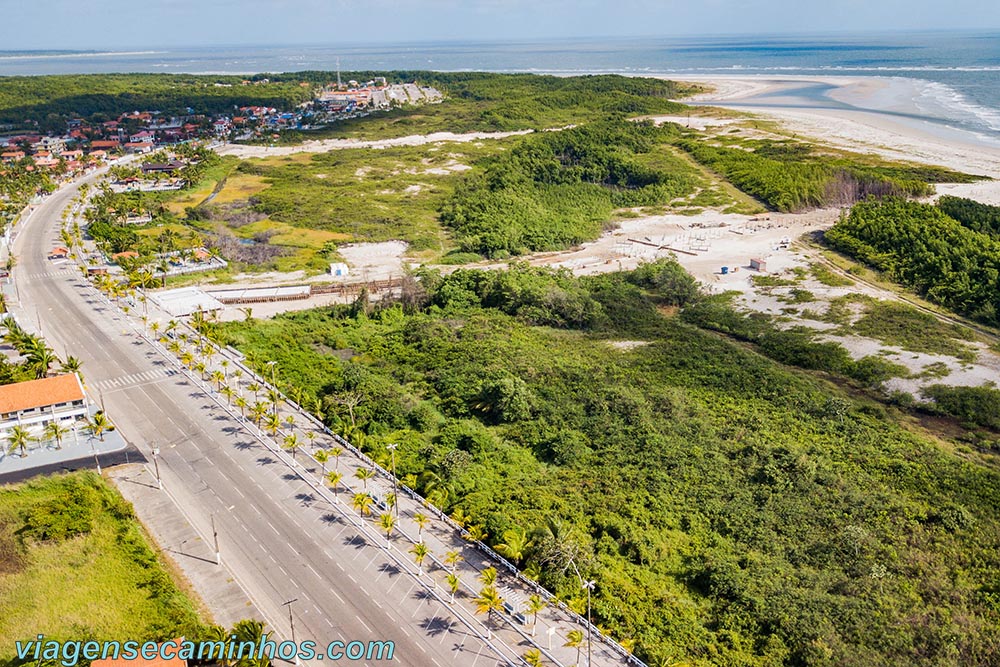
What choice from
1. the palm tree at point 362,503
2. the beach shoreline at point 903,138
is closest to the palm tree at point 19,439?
the palm tree at point 362,503

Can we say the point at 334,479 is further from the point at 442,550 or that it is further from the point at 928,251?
the point at 928,251

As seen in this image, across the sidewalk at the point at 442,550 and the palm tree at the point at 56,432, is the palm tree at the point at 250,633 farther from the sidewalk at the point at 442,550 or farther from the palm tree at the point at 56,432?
the palm tree at the point at 56,432

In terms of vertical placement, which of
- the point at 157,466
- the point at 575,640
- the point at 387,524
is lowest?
the point at 575,640

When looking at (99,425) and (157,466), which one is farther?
(99,425)

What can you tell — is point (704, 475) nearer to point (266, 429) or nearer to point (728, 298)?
point (266, 429)

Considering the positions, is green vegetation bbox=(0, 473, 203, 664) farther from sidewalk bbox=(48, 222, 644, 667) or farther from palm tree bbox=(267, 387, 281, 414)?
palm tree bbox=(267, 387, 281, 414)

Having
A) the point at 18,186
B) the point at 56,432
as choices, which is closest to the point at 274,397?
the point at 56,432
